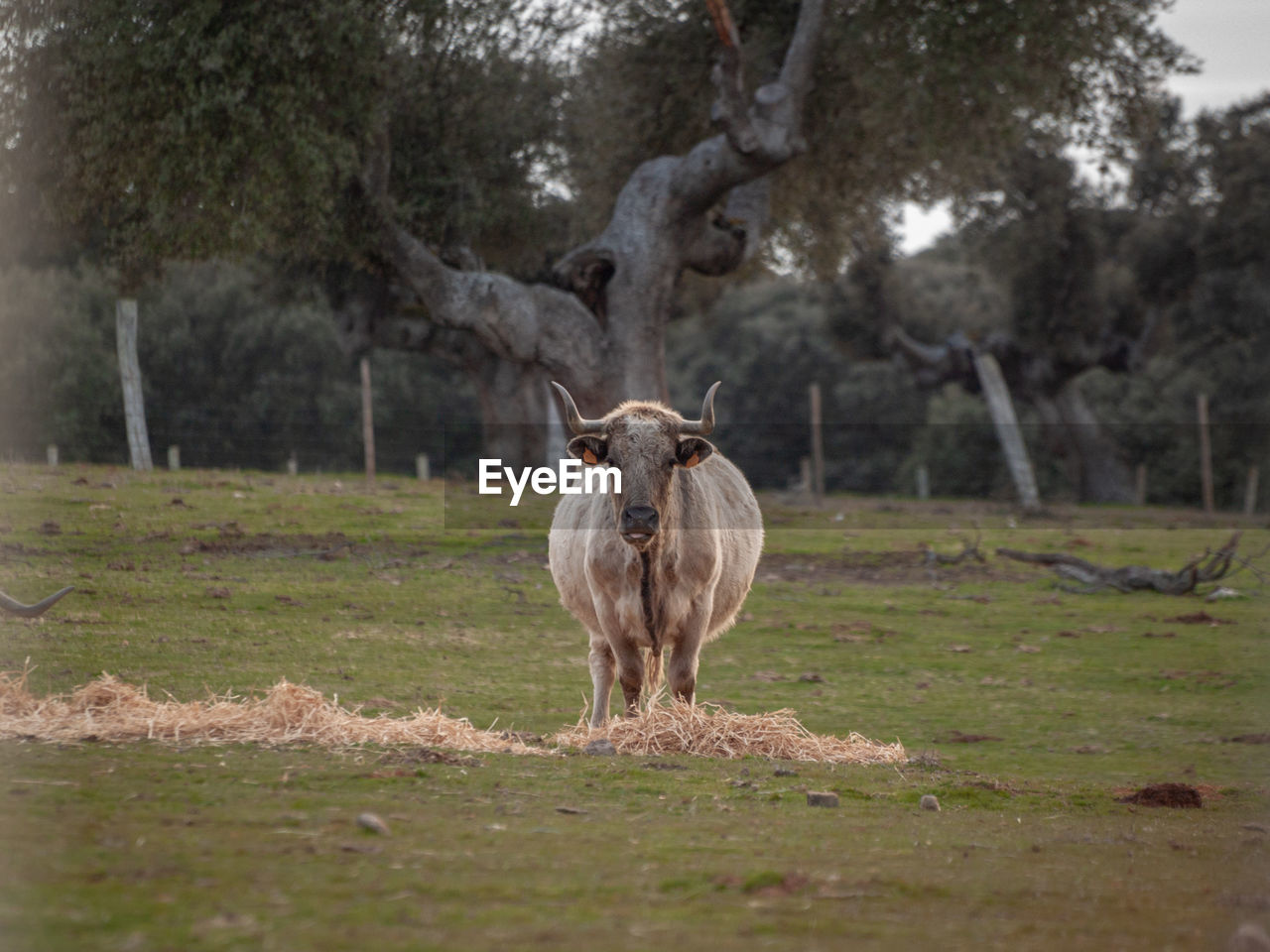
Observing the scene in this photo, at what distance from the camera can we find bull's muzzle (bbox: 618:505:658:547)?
7.97 m

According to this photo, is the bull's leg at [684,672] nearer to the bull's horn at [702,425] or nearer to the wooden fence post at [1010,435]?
the bull's horn at [702,425]

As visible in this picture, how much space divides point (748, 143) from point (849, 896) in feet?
51.5

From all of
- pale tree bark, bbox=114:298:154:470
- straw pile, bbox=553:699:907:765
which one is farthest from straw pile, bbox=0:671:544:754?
pale tree bark, bbox=114:298:154:470

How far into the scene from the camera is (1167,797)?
7250 mm

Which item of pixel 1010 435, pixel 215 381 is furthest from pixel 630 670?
pixel 215 381

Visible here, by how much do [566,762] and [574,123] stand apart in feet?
62.7

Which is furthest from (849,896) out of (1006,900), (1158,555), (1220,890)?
(1158,555)

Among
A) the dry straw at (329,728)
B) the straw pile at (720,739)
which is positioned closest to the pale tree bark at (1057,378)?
the straw pile at (720,739)

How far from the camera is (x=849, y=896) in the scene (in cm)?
431

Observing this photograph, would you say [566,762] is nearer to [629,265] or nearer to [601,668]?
[601,668]

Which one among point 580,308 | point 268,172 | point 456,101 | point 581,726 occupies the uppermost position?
point 456,101

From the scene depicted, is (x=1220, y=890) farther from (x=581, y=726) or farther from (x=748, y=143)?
(x=748, y=143)

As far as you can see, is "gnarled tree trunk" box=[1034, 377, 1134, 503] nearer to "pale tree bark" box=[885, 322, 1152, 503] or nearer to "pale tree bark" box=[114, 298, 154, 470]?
"pale tree bark" box=[885, 322, 1152, 503]

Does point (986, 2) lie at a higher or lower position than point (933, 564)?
higher
